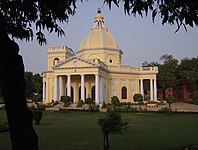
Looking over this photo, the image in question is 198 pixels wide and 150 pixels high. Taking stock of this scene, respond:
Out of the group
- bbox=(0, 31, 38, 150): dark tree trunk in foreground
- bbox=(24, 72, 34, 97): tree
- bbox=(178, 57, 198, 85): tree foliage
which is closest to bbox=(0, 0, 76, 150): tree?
bbox=(0, 31, 38, 150): dark tree trunk in foreground

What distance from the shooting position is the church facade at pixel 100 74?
44.3 meters

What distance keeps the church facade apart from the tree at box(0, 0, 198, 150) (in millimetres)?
38001

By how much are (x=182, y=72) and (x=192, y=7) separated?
5194cm

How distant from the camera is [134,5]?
392 centimetres

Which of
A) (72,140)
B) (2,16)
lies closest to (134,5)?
(2,16)

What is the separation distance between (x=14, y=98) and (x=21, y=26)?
4.92ft

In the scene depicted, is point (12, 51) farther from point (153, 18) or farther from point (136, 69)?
point (136, 69)

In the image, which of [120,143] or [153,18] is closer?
[153,18]

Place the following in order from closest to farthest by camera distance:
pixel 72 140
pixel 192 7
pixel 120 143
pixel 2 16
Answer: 1. pixel 192 7
2. pixel 2 16
3. pixel 120 143
4. pixel 72 140

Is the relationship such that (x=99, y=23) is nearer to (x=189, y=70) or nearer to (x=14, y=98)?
(x=189, y=70)

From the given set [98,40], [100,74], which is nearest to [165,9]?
[100,74]

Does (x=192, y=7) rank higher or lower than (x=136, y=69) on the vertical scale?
lower

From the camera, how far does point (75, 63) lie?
4275 centimetres

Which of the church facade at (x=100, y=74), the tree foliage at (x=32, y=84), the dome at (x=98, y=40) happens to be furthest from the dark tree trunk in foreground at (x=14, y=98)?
the tree foliage at (x=32, y=84)
